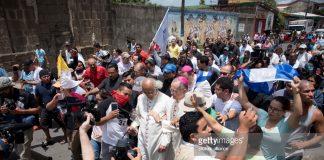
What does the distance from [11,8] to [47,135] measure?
5.53 m

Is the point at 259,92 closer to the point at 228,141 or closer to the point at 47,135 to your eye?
the point at 228,141

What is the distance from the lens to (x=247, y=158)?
71.2 inches

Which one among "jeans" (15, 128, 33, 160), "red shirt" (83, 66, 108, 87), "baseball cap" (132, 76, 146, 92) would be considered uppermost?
"baseball cap" (132, 76, 146, 92)

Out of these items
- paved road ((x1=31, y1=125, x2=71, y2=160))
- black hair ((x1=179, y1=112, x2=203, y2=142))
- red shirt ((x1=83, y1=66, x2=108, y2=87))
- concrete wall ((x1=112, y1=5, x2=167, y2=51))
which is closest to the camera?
black hair ((x1=179, y1=112, x2=203, y2=142))

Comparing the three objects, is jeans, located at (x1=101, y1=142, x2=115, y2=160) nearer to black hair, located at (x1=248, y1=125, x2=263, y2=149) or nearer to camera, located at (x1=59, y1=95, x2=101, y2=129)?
camera, located at (x1=59, y1=95, x2=101, y2=129)

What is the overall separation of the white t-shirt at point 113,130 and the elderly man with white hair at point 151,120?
12cm

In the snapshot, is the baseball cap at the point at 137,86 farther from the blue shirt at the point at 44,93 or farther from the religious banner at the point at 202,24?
the religious banner at the point at 202,24

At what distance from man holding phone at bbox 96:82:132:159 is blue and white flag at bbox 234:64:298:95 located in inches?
66.8

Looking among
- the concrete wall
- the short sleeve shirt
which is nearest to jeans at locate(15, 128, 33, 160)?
the short sleeve shirt

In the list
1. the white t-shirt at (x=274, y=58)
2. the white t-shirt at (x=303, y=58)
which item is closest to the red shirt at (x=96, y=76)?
the white t-shirt at (x=274, y=58)

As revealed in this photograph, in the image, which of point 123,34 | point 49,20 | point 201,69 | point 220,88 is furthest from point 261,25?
point 220,88

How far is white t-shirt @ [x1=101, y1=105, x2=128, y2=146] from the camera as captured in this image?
3.36m

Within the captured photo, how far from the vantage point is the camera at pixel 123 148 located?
3.08 metres

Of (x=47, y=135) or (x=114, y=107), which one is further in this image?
(x=47, y=135)
